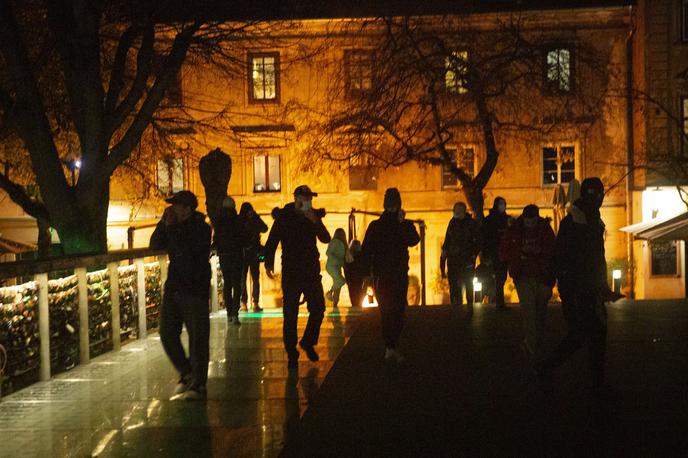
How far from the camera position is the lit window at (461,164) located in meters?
33.0

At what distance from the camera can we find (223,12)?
56.0 feet

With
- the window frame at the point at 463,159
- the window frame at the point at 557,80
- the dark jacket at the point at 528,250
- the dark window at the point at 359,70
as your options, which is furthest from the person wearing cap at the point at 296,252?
the window frame at the point at 463,159

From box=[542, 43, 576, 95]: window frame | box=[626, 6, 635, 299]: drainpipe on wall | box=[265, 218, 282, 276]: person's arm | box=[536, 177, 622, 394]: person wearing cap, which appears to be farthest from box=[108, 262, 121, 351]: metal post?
box=[626, 6, 635, 299]: drainpipe on wall

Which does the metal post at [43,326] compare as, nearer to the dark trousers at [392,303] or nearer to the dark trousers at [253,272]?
the dark trousers at [392,303]

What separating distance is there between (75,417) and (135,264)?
5593mm

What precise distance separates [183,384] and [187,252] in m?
1.30

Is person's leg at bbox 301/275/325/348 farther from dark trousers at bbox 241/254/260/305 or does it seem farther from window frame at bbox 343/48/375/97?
window frame at bbox 343/48/375/97

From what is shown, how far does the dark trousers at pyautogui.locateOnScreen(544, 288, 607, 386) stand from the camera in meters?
8.38

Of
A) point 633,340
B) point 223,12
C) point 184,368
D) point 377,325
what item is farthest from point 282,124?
point 184,368

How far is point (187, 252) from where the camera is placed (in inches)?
339

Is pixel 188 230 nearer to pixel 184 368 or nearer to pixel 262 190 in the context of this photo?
pixel 184 368

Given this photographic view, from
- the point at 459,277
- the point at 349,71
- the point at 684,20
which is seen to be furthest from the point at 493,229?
the point at 684,20

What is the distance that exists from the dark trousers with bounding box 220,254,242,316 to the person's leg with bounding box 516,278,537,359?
548 cm

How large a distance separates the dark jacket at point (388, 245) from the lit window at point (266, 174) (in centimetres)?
2575
